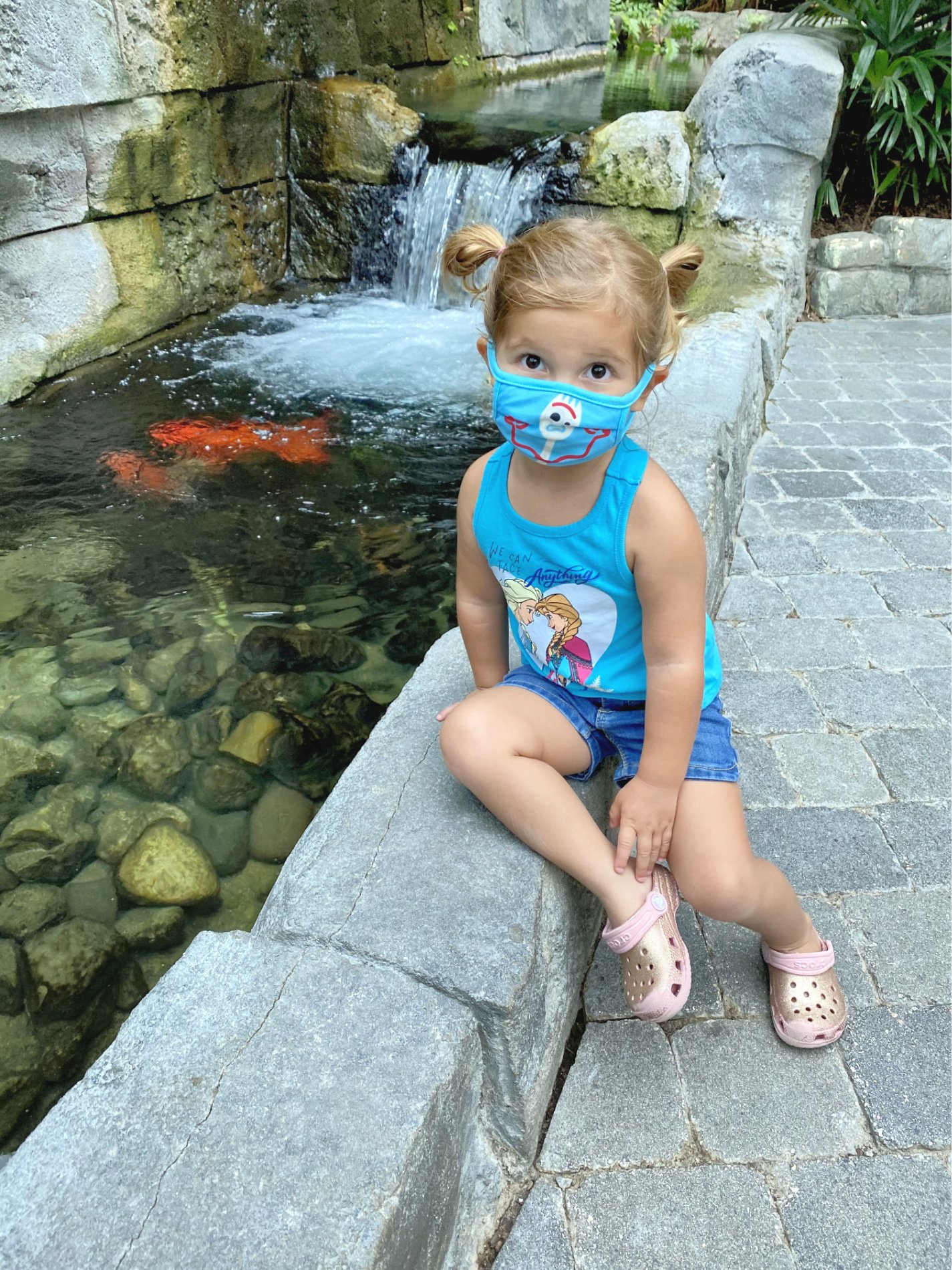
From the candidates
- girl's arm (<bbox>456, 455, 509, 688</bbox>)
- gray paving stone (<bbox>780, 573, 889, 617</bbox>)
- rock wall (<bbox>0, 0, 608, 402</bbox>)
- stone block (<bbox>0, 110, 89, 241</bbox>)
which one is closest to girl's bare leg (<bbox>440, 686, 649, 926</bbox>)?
girl's arm (<bbox>456, 455, 509, 688</bbox>)

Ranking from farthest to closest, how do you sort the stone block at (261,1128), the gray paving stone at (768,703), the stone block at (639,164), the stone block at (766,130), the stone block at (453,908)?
the stone block at (639,164), the stone block at (766,130), the gray paving stone at (768,703), the stone block at (453,908), the stone block at (261,1128)

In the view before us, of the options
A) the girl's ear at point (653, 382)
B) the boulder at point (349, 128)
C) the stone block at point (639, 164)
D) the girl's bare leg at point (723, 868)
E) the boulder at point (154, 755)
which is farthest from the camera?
the boulder at point (349, 128)

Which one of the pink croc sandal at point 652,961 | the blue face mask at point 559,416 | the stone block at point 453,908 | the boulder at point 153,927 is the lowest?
the boulder at point 153,927

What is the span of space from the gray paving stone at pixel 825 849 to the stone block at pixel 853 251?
15.7ft

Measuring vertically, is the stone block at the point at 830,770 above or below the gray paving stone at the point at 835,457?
above

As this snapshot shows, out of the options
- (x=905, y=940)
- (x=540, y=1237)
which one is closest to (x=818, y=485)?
(x=905, y=940)

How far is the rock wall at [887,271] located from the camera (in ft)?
19.4

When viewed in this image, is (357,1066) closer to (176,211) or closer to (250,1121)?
(250,1121)

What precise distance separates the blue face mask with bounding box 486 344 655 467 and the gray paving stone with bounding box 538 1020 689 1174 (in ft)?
3.40

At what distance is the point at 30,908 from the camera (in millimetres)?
2316

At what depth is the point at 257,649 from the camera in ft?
10.3

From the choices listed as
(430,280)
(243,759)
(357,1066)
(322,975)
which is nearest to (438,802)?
(322,975)

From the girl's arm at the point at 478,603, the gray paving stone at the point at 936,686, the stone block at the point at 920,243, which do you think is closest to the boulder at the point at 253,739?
the girl's arm at the point at 478,603

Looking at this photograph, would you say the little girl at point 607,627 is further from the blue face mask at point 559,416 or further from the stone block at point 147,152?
the stone block at point 147,152
